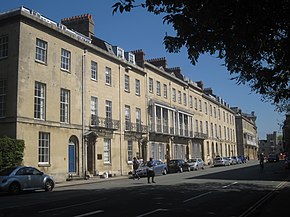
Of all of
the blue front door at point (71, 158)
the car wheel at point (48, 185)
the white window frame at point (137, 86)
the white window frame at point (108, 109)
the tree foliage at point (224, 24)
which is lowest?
the car wheel at point (48, 185)

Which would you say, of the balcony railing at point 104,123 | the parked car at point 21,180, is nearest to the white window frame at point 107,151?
the balcony railing at point 104,123

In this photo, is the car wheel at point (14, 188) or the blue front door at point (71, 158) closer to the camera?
Result: the car wheel at point (14, 188)

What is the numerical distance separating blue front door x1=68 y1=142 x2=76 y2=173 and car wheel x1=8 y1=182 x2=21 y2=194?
9.75 m

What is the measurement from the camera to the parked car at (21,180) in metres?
18.1

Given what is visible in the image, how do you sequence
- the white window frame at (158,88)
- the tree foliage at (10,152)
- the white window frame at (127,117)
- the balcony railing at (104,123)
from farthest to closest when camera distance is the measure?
the white window frame at (158,88)
the white window frame at (127,117)
the balcony railing at (104,123)
the tree foliage at (10,152)

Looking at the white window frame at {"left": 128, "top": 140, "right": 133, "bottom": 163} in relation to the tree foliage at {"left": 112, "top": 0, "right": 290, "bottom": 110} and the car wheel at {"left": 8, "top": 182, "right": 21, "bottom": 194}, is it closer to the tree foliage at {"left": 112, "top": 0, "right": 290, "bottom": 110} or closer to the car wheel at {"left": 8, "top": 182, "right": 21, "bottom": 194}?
the car wheel at {"left": 8, "top": 182, "right": 21, "bottom": 194}

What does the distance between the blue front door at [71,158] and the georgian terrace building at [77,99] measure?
78 millimetres

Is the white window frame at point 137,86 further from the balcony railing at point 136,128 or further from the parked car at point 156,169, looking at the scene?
the parked car at point 156,169

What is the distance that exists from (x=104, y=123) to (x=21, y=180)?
14.6m

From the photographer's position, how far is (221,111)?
75.4 metres

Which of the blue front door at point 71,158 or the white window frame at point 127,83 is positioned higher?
the white window frame at point 127,83

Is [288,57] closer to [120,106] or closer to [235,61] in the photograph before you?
[235,61]

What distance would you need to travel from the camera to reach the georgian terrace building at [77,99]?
81.4ft

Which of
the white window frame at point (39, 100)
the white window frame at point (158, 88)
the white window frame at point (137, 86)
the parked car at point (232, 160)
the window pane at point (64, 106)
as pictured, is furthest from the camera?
the parked car at point (232, 160)
